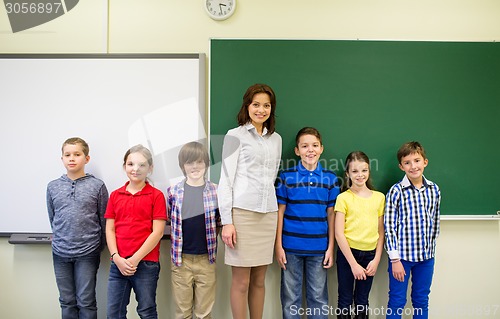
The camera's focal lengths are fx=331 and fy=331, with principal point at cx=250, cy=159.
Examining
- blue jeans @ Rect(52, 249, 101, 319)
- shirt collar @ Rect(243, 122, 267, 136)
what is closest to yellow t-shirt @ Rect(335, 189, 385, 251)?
shirt collar @ Rect(243, 122, 267, 136)

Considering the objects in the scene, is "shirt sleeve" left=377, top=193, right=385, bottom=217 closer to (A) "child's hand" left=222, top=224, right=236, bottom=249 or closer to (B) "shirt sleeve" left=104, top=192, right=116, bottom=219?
(A) "child's hand" left=222, top=224, right=236, bottom=249

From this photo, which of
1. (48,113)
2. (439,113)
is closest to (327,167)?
(439,113)

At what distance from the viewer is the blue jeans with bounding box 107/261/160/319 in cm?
207

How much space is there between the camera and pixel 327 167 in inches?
92.6

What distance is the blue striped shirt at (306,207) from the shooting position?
2.14m

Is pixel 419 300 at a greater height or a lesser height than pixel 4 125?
lesser

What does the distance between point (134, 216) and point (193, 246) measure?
41cm

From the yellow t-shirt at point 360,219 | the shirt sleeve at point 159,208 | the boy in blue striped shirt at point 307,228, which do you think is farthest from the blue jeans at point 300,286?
the shirt sleeve at point 159,208

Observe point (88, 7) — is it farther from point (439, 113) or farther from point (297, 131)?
point (439, 113)

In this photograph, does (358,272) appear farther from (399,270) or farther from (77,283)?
(77,283)

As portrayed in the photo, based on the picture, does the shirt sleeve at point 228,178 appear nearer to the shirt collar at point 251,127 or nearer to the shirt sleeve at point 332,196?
the shirt collar at point 251,127

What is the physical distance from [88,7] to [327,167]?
211 centimetres

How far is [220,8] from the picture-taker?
7.86 feet

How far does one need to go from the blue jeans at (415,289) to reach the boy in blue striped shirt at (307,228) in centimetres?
44
